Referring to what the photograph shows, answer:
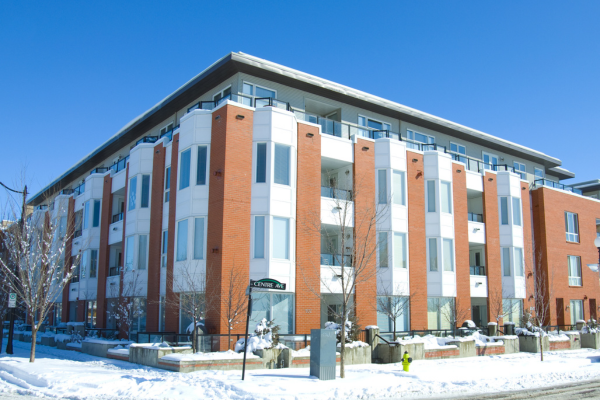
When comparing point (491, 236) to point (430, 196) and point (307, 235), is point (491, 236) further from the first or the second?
point (307, 235)

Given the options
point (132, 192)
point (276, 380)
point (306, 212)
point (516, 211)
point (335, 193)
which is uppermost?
point (132, 192)

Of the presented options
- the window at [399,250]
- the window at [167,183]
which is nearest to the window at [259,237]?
the window at [167,183]

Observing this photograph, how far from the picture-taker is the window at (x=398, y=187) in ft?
91.2

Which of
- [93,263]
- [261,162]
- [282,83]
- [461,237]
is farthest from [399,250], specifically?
[93,263]

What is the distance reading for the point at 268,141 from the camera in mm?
23031

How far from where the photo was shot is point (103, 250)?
106 ft

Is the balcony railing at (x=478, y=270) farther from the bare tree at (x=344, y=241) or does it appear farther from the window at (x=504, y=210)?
the bare tree at (x=344, y=241)

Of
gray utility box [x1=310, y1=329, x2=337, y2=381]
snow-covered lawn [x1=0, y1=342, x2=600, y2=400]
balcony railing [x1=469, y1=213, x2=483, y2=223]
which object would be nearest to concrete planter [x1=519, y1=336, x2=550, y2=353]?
snow-covered lawn [x1=0, y1=342, x2=600, y2=400]

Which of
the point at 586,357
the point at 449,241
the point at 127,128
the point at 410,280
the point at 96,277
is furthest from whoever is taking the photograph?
the point at 127,128

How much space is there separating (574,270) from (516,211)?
7.96 meters

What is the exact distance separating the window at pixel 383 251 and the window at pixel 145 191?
1247 cm

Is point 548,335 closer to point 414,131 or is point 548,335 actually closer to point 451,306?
point 451,306

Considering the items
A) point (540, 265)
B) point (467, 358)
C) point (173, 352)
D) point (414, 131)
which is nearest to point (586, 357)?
point (467, 358)

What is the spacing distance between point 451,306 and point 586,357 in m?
6.71
